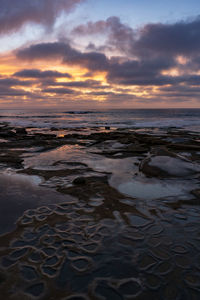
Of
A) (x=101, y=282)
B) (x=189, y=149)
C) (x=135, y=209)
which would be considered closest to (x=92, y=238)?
(x=101, y=282)

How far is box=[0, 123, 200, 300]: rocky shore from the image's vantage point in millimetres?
1850

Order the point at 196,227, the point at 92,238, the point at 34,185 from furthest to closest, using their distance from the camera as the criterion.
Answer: the point at 34,185 → the point at 196,227 → the point at 92,238

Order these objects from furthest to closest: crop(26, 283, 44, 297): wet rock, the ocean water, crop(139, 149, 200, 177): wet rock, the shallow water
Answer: the ocean water < crop(139, 149, 200, 177): wet rock < the shallow water < crop(26, 283, 44, 297): wet rock

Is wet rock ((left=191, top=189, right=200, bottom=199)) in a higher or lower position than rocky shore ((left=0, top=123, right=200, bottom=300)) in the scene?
higher

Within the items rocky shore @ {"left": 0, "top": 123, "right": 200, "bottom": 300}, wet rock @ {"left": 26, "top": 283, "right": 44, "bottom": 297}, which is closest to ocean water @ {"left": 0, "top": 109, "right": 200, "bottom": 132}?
rocky shore @ {"left": 0, "top": 123, "right": 200, "bottom": 300}

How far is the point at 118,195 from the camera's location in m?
4.08

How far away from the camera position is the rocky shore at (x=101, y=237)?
6.07 feet

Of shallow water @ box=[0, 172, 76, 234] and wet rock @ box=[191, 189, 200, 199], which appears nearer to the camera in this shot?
shallow water @ box=[0, 172, 76, 234]

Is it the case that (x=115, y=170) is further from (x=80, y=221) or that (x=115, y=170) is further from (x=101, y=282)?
(x=101, y=282)

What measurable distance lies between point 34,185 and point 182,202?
10.6 ft

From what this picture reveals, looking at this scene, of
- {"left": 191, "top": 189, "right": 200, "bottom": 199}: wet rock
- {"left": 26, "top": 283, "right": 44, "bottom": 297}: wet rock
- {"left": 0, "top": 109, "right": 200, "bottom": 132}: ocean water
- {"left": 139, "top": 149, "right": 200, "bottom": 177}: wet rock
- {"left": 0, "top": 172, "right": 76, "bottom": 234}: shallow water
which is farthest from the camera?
{"left": 0, "top": 109, "right": 200, "bottom": 132}: ocean water

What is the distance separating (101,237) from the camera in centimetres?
260

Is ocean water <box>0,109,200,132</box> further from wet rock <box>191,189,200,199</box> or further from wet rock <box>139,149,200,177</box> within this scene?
wet rock <box>191,189,200,199</box>

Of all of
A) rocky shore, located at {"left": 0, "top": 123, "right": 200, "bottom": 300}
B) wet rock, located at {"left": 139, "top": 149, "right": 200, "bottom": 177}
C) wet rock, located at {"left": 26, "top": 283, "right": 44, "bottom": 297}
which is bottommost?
wet rock, located at {"left": 26, "top": 283, "right": 44, "bottom": 297}
